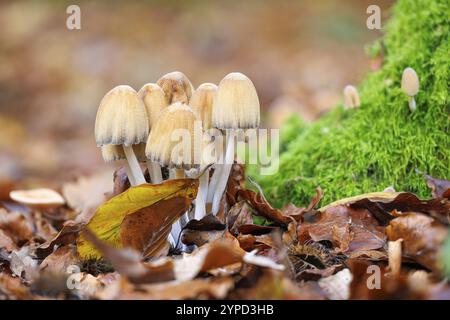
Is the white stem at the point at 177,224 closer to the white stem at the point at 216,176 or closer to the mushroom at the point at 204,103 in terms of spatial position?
the mushroom at the point at 204,103

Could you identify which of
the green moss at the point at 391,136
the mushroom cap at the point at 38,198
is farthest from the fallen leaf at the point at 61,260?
the mushroom cap at the point at 38,198

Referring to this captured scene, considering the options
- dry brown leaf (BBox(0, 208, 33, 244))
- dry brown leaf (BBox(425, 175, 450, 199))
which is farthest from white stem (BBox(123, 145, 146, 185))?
dry brown leaf (BBox(425, 175, 450, 199))

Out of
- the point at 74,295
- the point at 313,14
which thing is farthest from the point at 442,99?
the point at 313,14

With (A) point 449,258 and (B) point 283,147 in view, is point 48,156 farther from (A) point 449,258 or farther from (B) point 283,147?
(A) point 449,258

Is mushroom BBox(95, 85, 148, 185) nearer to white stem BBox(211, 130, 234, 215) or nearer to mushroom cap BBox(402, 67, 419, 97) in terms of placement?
white stem BBox(211, 130, 234, 215)

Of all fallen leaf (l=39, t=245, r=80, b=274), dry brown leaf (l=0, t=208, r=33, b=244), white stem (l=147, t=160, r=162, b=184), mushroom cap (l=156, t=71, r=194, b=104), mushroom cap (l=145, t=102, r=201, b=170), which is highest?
mushroom cap (l=156, t=71, r=194, b=104)

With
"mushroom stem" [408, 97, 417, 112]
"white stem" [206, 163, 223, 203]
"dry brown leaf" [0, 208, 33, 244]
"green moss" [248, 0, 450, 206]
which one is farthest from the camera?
"dry brown leaf" [0, 208, 33, 244]

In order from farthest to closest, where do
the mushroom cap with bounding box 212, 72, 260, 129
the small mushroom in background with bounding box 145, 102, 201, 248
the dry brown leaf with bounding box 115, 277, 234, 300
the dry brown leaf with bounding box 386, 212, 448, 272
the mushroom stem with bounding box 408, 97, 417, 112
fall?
the mushroom stem with bounding box 408, 97, 417, 112 < the mushroom cap with bounding box 212, 72, 260, 129 < the small mushroom in background with bounding box 145, 102, 201, 248 < the dry brown leaf with bounding box 386, 212, 448, 272 < the dry brown leaf with bounding box 115, 277, 234, 300
